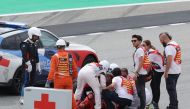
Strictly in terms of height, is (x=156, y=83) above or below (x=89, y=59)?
below

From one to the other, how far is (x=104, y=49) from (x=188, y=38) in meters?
Result: 3.77

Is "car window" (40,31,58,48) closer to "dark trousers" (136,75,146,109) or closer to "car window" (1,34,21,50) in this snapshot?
"car window" (1,34,21,50)

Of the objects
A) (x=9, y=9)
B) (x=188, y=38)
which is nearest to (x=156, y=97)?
(x=188, y=38)

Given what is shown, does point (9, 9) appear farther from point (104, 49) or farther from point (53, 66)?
point (53, 66)

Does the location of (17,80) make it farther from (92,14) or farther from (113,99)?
(92,14)

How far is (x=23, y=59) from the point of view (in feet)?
48.9

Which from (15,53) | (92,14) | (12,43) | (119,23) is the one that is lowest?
(15,53)

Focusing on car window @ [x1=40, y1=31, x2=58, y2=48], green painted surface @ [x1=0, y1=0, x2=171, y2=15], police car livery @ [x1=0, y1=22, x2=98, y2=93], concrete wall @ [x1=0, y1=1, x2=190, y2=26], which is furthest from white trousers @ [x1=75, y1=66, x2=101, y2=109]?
green painted surface @ [x1=0, y1=0, x2=171, y2=15]

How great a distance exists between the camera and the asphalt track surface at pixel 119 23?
2534 cm

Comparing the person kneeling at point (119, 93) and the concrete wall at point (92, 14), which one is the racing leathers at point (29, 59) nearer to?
the person kneeling at point (119, 93)

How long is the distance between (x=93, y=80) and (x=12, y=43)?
361cm

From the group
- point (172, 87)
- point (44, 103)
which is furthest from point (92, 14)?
point (44, 103)

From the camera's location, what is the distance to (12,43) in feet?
53.0

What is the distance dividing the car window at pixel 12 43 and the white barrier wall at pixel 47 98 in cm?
417
